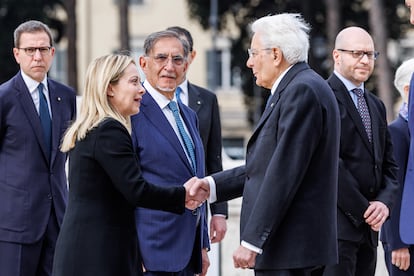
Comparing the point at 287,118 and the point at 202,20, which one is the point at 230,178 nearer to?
the point at 287,118

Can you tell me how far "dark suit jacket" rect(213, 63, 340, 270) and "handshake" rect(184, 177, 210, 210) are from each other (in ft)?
1.13

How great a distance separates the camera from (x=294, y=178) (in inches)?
241

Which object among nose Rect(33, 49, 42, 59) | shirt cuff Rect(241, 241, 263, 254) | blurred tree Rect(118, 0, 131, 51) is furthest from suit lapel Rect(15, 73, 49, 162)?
blurred tree Rect(118, 0, 131, 51)

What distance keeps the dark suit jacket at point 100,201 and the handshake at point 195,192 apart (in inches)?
16.5

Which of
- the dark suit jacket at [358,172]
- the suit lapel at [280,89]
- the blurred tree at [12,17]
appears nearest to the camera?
the suit lapel at [280,89]

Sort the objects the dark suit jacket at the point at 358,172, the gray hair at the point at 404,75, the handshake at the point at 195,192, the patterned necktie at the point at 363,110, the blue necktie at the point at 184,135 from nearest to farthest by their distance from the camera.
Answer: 1. the handshake at the point at 195,192
2. the blue necktie at the point at 184,135
3. the dark suit jacket at the point at 358,172
4. the patterned necktie at the point at 363,110
5. the gray hair at the point at 404,75

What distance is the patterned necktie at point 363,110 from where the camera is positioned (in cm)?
755

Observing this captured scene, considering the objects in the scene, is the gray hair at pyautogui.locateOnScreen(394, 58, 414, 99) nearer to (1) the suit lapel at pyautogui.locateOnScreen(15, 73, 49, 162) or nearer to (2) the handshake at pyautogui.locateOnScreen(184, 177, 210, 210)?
(2) the handshake at pyautogui.locateOnScreen(184, 177, 210, 210)

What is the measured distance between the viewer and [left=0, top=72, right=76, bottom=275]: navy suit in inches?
306

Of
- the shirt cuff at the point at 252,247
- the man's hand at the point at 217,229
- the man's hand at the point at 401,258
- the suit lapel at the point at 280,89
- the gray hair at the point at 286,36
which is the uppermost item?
the gray hair at the point at 286,36

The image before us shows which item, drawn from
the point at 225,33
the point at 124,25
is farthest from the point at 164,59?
the point at 225,33

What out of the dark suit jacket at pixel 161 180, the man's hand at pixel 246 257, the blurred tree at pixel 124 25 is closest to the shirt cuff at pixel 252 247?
the man's hand at pixel 246 257

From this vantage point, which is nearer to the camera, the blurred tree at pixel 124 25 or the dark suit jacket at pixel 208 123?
the dark suit jacket at pixel 208 123

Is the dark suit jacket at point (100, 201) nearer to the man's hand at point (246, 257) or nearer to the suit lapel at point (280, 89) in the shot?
the man's hand at point (246, 257)
